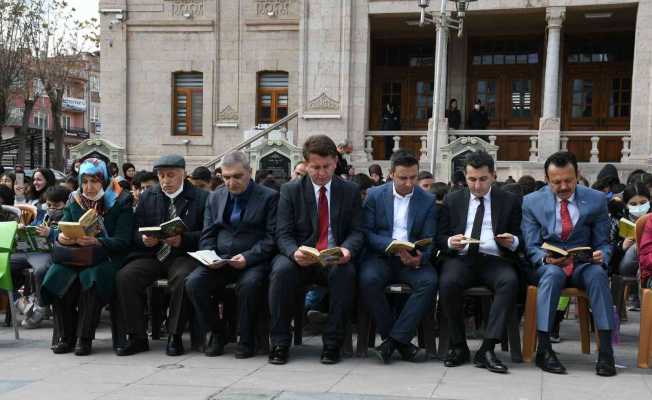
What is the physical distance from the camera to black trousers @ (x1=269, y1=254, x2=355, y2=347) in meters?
6.82

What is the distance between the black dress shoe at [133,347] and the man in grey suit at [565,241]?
3687mm

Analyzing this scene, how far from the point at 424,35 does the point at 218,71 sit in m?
7.10

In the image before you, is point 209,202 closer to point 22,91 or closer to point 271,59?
point 271,59

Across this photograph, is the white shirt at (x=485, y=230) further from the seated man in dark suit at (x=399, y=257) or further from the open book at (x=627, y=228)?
the open book at (x=627, y=228)

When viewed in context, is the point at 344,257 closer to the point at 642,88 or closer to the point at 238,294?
the point at 238,294

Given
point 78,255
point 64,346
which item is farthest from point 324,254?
point 64,346

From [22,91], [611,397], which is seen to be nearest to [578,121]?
[611,397]

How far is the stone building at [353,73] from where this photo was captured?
22359 mm

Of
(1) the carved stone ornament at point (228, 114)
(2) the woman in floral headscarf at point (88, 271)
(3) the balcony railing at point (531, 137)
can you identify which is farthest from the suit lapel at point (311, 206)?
(1) the carved stone ornament at point (228, 114)

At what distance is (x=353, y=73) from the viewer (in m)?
22.4

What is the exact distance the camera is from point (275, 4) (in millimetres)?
25484

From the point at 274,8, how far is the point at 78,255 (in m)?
19.5

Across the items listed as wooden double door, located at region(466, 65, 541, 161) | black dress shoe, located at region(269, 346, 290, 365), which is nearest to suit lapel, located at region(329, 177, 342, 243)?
black dress shoe, located at region(269, 346, 290, 365)

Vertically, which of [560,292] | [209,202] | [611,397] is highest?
[209,202]
